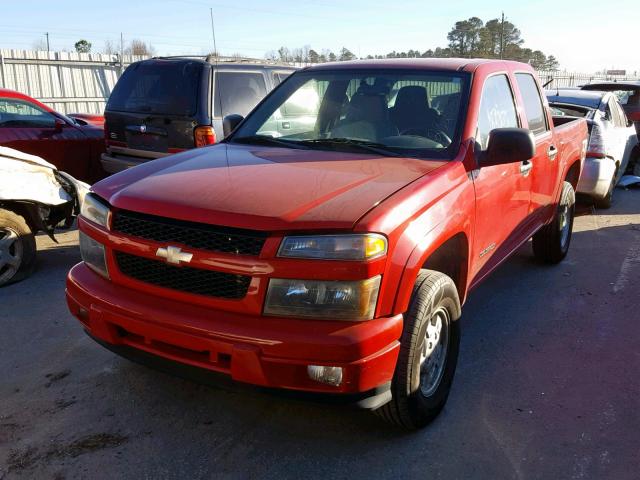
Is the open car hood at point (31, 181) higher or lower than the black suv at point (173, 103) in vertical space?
lower

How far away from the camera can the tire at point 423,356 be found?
2.79 m

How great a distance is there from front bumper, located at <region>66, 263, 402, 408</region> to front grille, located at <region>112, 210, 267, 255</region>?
28cm

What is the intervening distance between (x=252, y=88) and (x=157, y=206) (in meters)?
5.00

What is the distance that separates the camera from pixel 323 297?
99.0 inches

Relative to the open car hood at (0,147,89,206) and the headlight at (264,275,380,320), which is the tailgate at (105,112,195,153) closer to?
the open car hood at (0,147,89,206)

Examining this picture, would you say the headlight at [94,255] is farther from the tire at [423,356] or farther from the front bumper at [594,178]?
the front bumper at [594,178]

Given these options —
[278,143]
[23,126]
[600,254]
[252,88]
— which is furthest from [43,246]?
[600,254]

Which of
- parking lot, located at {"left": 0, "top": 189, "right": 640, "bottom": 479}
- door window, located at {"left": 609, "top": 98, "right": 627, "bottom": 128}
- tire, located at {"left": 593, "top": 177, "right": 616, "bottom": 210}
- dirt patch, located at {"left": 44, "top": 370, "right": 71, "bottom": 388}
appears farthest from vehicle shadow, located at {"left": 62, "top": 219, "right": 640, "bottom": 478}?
door window, located at {"left": 609, "top": 98, "right": 627, "bottom": 128}

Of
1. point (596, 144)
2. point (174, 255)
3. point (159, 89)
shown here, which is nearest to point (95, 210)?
point (174, 255)

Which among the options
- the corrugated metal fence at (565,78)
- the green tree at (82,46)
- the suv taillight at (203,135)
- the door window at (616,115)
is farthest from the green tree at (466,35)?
the suv taillight at (203,135)

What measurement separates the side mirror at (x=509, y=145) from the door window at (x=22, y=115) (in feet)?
19.6

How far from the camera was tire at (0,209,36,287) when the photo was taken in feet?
16.8

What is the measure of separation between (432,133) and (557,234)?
104 inches

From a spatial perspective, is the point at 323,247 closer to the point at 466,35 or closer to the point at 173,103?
the point at 173,103
